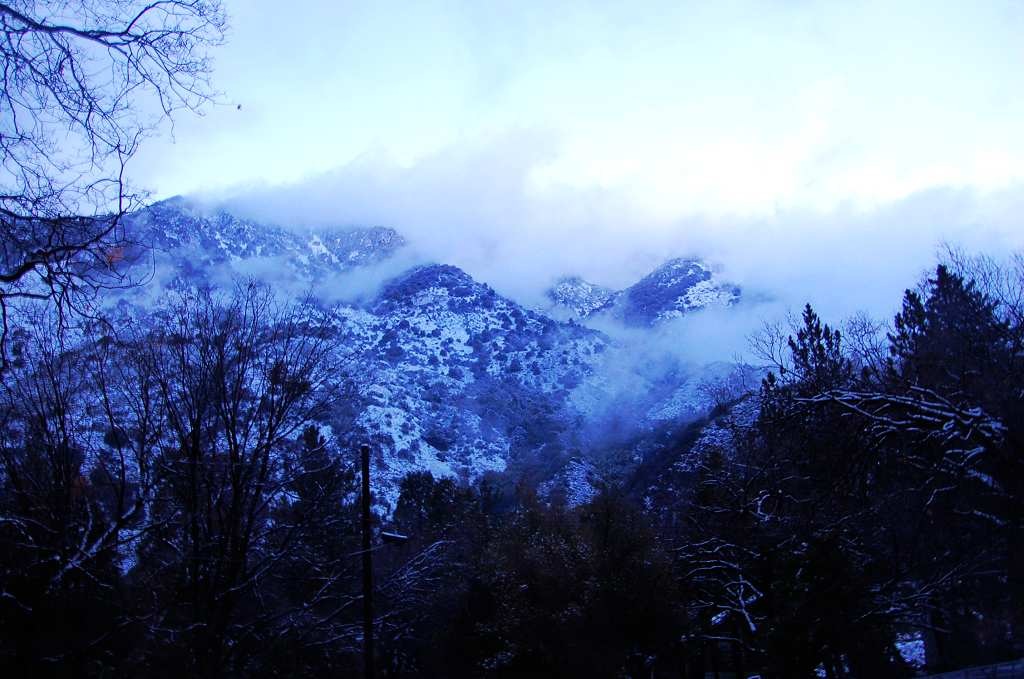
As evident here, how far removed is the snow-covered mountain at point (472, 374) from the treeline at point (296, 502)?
38.6m

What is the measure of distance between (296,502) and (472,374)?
72295 millimetres

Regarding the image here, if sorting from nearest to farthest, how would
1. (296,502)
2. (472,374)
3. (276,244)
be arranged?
(296,502), (472,374), (276,244)

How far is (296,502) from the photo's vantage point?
1484 cm

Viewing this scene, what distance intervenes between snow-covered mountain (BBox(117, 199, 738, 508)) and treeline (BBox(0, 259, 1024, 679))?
3858 cm

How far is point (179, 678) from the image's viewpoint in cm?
1102

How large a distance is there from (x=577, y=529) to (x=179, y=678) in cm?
1811

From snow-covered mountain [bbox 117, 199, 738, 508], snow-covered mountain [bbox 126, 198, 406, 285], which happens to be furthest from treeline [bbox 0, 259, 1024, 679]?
snow-covered mountain [bbox 126, 198, 406, 285]

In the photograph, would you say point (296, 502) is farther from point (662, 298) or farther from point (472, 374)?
point (662, 298)

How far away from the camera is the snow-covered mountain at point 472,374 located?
70.3 meters

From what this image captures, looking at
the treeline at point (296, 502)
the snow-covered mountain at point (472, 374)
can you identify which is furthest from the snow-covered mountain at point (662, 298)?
the treeline at point (296, 502)

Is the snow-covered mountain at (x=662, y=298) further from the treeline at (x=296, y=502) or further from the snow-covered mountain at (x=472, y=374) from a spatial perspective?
the treeline at (x=296, y=502)

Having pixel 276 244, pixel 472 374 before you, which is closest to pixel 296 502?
pixel 472 374

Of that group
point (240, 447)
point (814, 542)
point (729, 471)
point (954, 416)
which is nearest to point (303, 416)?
point (240, 447)

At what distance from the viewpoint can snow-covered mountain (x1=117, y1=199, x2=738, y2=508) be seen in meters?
70.3
